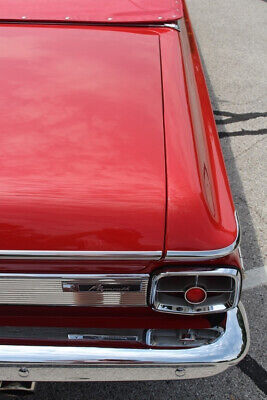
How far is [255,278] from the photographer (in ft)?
9.66

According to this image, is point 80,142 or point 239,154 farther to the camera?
point 239,154

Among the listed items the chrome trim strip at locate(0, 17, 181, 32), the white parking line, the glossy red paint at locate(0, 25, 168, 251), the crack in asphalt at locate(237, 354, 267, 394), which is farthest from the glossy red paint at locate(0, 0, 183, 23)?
the crack in asphalt at locate(237, 354, 267, 394)

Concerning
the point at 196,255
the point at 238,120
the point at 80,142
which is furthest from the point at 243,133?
the point at 196,255

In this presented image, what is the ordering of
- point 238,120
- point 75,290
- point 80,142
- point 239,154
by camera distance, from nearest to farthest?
point 75,290
point 80,142
point 239,154
point 238,120

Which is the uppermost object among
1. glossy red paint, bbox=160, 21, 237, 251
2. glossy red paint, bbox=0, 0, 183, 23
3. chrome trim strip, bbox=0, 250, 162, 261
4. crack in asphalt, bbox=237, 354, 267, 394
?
glossy red paint, bbox=0, 0, 183, 23

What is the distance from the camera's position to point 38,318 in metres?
1.77

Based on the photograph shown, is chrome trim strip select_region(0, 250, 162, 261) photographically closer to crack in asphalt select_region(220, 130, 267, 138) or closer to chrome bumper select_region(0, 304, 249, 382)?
chrome bumper select_region(0, 304, 249, 382)

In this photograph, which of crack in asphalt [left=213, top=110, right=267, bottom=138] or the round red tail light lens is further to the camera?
crack in asphalt [left=213, top=110, right=267, bottom=138]

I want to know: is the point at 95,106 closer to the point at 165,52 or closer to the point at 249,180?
the point at 165,52

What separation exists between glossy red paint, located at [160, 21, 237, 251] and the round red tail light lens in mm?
181

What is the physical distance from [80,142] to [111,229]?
39cm

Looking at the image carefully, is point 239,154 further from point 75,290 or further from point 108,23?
point 75,290

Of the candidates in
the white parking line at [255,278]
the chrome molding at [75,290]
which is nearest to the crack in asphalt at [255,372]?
the white parking line at [255,278]

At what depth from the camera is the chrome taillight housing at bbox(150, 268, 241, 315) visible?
5.35 feet
